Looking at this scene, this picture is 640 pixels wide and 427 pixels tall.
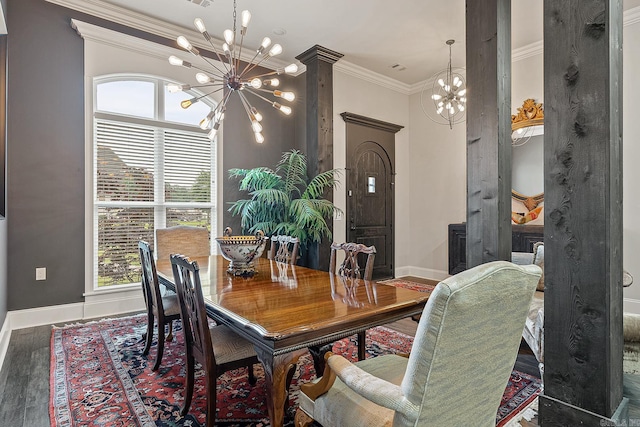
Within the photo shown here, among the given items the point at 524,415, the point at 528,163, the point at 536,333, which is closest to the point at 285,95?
the point at 536,333

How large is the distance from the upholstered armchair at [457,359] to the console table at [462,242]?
3611 mm

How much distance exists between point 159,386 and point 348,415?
156cm

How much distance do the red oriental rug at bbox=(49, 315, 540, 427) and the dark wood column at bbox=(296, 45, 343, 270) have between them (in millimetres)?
1855

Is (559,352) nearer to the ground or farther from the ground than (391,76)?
nearer to the ground

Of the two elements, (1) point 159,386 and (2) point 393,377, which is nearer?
(2) point 393,377

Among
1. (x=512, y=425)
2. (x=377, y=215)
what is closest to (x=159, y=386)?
(x=512, y=425)

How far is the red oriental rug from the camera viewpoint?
1.93m

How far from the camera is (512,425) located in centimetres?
188

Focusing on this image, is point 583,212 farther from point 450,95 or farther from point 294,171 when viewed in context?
point 450,95

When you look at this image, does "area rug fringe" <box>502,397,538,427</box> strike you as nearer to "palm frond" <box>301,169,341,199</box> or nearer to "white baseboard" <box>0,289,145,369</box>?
"palm frond" <box>301,169,341,199</box>

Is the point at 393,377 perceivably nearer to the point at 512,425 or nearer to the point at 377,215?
the point at 512,425

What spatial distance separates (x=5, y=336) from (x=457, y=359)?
3575 mm

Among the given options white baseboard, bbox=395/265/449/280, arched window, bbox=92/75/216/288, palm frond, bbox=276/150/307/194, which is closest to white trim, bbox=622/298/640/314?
white baseboard, bbox=395/265/449/280

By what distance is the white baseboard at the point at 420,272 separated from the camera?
5.91m
